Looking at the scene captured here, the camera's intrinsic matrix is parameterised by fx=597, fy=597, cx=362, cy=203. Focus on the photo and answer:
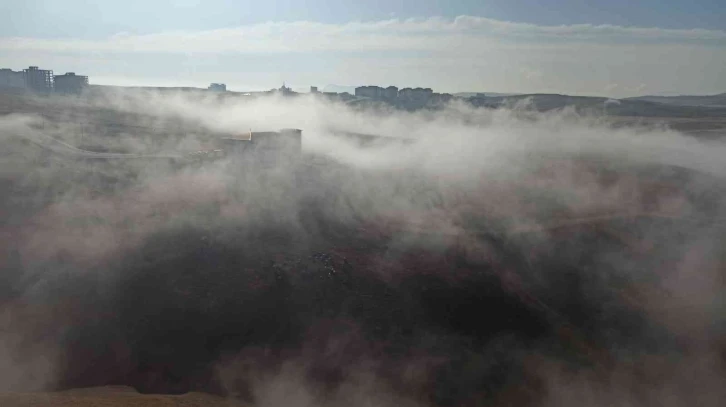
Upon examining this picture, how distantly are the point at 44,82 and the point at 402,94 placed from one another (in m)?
91.7

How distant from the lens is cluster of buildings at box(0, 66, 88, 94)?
14638 cm

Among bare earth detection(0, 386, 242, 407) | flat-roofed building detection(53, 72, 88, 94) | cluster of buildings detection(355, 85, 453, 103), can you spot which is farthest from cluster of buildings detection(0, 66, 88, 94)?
bare earth detection(0, 386, 242, 407)

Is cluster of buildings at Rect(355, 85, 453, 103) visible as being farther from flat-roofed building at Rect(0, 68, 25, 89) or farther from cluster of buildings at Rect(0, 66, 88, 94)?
flat-roofed building at Rect(0, 68, 25, 89)

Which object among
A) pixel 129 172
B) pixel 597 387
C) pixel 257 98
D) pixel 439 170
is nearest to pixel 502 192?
pixel 439 170

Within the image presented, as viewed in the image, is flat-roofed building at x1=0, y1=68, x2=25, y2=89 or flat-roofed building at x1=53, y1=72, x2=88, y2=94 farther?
Answer: flat-roofed building at x1=0, y1=68, x2=25, y2=89

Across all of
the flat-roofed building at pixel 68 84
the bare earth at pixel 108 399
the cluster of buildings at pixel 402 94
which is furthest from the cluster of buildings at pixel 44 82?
the bare earth at pixel 108 399

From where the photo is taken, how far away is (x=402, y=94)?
16675 centimetres

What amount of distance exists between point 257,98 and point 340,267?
4538 inches

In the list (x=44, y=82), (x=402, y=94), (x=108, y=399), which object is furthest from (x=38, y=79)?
(x=108, y=399)

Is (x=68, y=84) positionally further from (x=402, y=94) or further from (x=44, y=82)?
(x=402, y=94)

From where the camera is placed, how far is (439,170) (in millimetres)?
68000

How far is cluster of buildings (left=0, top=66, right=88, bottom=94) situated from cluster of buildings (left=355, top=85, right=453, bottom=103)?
75.0 metres

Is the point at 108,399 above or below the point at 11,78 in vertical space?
below

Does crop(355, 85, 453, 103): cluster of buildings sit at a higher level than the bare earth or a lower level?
higher
